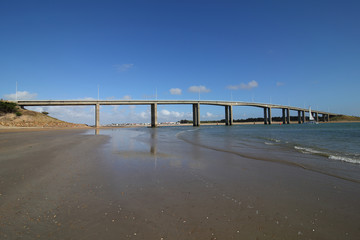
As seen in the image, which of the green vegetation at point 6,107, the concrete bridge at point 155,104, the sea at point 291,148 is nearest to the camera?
the sea at point 291,148

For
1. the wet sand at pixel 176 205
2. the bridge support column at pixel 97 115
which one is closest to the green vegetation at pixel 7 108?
the bridge support column at pixel 97 115

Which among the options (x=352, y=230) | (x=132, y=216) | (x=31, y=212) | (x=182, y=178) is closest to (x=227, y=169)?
(x=182, y=178)

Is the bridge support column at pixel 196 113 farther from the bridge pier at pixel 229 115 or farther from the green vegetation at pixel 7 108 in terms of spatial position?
the green vegetation at pixel 7 108

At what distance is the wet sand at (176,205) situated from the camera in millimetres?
2330

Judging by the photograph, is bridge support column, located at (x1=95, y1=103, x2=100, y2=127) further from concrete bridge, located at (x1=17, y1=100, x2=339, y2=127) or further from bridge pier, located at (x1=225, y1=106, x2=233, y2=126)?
bridge pier, located at (x1=225, y1=106, x2=233, y2=126)

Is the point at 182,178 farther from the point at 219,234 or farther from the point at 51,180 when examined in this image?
the point at 51,180

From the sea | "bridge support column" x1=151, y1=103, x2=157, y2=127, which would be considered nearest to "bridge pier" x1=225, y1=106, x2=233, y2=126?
"bridge support column" x1=151, y1=103, x2=157, y2=127

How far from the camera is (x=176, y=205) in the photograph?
10.2 ft

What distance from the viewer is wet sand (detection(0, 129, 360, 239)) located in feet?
7.64

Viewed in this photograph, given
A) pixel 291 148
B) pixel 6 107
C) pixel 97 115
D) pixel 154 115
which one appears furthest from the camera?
pixel 154 115

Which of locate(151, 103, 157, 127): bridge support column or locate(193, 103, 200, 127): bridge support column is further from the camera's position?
locate(193, 103, 200, 127): bridge support column

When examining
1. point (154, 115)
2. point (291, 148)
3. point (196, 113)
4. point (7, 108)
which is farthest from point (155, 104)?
point (291, 148)

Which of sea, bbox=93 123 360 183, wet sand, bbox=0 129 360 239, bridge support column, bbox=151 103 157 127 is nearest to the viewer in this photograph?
wet sand, bbox=0 129 360 239

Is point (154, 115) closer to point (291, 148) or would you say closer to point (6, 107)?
point (6, 107)
